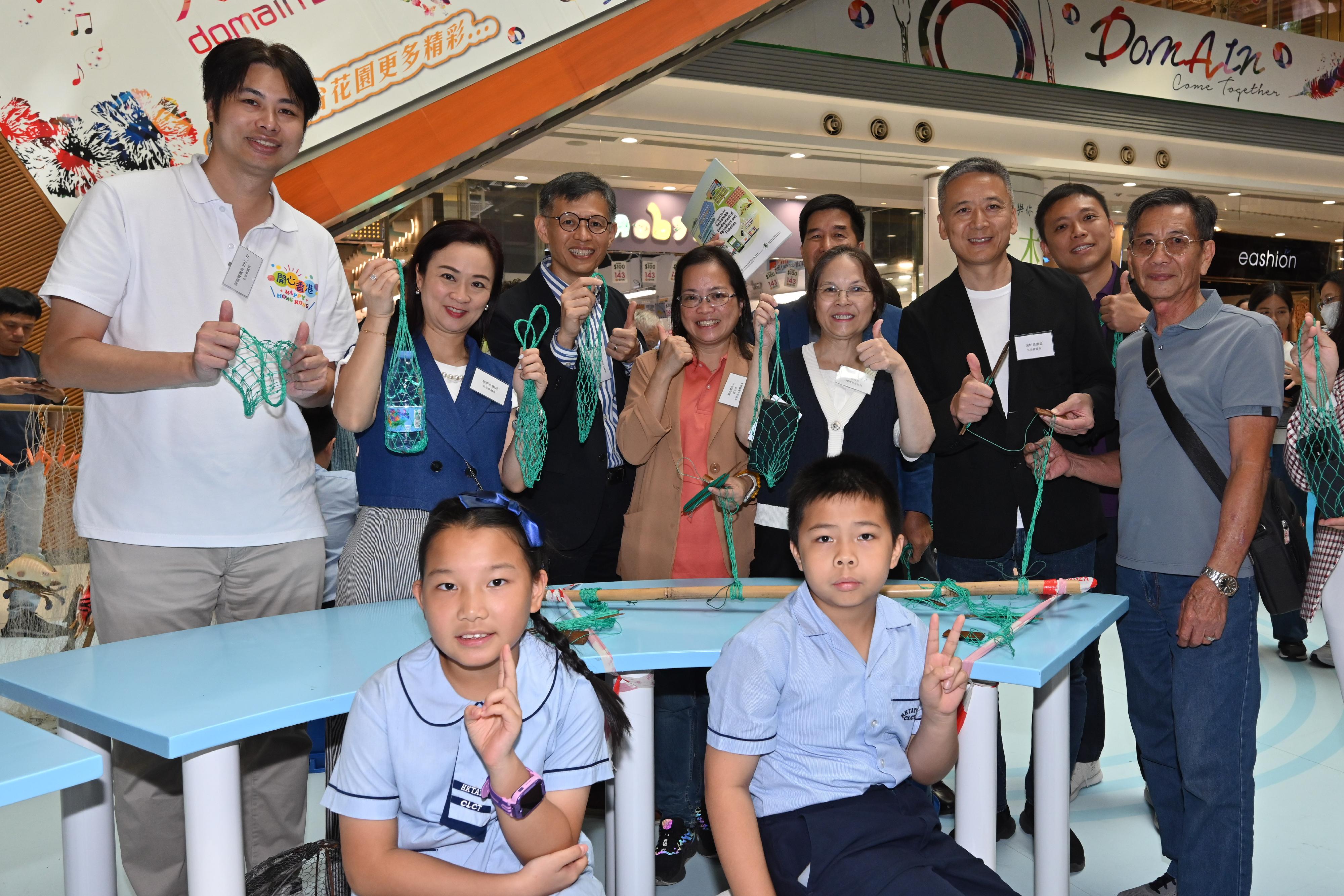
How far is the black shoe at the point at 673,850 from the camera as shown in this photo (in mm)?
2557

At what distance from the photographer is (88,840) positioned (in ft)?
5.34

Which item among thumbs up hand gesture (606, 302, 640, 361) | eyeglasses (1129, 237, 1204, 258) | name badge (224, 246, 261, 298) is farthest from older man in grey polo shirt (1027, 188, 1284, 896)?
name badge (224, 246, 261, 298)

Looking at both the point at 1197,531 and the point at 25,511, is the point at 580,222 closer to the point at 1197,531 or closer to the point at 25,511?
the point at 1197,531

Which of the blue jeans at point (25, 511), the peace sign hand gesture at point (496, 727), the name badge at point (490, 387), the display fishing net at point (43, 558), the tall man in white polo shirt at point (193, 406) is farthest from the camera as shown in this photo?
the blue jeans at point (25, 511)

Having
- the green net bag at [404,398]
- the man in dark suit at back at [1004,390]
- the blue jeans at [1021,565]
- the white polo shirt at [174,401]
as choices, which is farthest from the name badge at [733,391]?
the white polo shirt at [174,401]

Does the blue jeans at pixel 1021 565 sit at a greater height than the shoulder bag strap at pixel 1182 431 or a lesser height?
lesser

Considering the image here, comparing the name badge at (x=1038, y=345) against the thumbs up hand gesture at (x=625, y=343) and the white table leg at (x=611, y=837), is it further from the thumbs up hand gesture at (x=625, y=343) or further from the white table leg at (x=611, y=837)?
the white table leg at (x=611, y=837)

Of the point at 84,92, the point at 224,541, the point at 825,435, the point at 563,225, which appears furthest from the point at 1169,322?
the point at 84,92

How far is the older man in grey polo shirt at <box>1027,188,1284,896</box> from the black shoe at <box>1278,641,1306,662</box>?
111 inches

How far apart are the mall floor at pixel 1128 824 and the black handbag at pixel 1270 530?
3.18ft

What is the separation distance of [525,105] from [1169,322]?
351 cm

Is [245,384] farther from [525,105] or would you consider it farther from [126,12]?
[525,105]

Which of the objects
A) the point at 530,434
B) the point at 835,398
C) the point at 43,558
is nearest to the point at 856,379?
the point at 835,398

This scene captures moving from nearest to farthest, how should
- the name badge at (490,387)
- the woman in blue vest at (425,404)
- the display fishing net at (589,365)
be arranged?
the woman in blue vest at (425,404)
the name badge at (490,387)
the display fishing net at (589,365)
